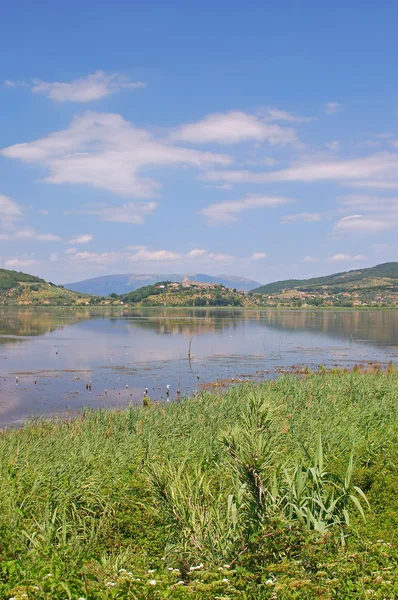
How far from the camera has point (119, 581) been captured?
4.91m

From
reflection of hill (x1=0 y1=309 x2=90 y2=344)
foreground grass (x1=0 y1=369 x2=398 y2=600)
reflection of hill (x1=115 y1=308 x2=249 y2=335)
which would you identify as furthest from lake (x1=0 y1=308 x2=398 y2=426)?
foreground grass (x1=0 y1=369 x2=398 y2=600)

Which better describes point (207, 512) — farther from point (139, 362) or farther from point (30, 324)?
point (30, 324)

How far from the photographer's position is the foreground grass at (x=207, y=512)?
532 centimetres

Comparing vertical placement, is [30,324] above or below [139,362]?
above

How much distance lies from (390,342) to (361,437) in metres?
49.9

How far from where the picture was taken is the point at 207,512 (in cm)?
687

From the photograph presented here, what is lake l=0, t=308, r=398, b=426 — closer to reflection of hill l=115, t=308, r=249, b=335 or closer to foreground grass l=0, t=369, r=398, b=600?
reflection of hill l=115, t=308, r=249, b=335

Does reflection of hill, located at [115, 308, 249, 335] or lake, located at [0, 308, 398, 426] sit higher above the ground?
reflection of hill, located at [115, 308, 249, 335]

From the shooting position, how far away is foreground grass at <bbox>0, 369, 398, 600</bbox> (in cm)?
532

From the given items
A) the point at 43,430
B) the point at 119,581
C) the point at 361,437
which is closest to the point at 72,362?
the point at 43,430

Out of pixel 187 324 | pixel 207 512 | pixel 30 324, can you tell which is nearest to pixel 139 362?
pixel 207 512

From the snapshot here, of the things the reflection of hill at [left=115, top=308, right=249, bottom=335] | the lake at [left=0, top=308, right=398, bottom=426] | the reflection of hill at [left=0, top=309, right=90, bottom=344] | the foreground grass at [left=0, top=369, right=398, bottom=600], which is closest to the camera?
the foreground grass at [left=0, top=369, right=398, bottom=600]

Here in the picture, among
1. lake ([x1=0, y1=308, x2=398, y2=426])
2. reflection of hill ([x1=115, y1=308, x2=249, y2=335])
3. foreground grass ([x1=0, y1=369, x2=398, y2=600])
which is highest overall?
foreground grass ([x1=0, y1=369, x2=398, y2=600])

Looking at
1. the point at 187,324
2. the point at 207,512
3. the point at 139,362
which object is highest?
the point at 207,512
